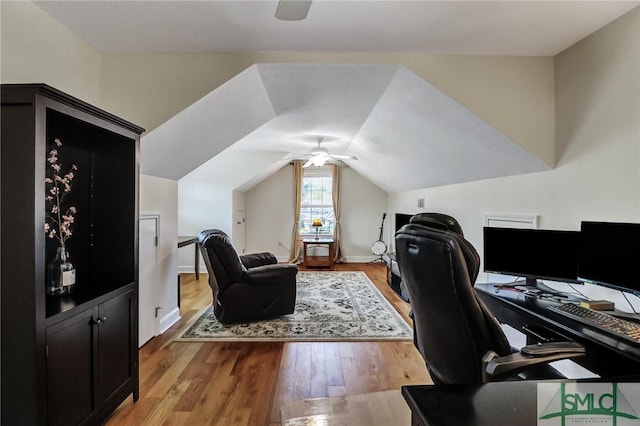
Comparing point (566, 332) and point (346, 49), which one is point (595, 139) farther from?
point (346, 49)

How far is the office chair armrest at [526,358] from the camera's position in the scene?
4.23ft

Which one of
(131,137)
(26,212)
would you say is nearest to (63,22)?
(131,137)

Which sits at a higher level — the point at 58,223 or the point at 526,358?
the point at 58,223

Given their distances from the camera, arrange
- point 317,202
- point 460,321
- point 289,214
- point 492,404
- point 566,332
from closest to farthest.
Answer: point 492,404 < point 460,321 < point 566,332 < point 289,214 < point 317,202

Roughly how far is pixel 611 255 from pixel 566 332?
493 mm

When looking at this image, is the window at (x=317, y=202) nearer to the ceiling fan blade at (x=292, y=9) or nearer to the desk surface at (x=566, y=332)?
the desk surface at (x=566, y=332)

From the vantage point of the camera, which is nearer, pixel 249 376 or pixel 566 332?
pixel 566 332

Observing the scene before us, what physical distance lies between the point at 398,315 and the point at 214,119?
2940 mm

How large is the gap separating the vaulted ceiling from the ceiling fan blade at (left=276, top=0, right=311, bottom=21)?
0.32 m

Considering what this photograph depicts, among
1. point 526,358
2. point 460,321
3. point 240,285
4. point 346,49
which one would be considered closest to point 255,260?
point 240,285

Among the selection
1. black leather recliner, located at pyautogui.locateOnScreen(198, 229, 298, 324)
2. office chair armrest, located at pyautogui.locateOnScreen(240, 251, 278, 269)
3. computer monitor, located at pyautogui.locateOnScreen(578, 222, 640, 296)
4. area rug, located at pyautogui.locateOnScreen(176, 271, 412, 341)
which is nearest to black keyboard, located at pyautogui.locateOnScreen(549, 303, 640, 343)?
computer monitor, located at pyautogui.locateOnScreen(578, 222, 640, 296)

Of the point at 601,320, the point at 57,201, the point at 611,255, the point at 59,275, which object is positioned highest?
the point at 57,201

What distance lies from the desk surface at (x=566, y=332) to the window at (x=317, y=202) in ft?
19.5

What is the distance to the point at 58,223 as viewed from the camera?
6.50ft
